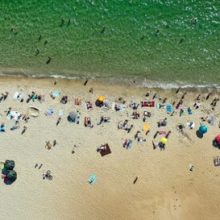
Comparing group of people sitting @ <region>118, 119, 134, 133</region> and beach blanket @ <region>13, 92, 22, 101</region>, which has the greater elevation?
beach blanket @ <region>13, 92, 22, 101</region>

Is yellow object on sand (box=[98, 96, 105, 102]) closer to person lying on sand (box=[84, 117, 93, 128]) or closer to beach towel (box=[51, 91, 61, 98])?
person lying on sand (box=[84, 117, 93, 128])

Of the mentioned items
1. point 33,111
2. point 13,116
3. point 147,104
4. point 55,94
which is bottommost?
point 13,116

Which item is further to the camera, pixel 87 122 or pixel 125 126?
pixel 125 126

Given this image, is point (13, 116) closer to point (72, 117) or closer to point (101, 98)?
point (72, 117)

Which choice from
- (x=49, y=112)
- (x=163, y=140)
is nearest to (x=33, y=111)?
(x=49, y=112)

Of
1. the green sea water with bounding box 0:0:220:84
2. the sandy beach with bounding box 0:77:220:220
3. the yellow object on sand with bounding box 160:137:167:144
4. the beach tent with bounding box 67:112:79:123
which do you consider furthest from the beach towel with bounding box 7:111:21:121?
the yellow object on sand with bounding box 160:137:167:144

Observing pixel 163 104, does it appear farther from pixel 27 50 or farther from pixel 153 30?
pixel 27 50

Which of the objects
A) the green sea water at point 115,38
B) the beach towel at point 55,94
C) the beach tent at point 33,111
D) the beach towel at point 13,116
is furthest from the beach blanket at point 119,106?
the beach towel at point 13,116

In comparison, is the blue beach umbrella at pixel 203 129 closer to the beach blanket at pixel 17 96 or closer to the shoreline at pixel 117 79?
the shoreline at pixel 117 79

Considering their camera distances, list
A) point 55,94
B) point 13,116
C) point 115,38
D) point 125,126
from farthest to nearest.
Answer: point 115,38, point 125,126, point 55,94, point 13,116
